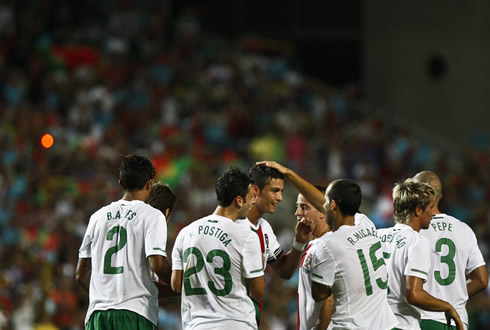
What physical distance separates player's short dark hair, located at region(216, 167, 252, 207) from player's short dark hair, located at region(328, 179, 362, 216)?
2.06 feet

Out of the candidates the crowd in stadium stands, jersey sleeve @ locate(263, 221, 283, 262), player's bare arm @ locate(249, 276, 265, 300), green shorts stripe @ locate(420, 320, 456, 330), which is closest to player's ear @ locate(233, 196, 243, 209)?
player's bare arm @ locate(249, 276, 265, 300)

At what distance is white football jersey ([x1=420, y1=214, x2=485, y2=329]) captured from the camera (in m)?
7.31

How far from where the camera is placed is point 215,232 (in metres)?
6.51

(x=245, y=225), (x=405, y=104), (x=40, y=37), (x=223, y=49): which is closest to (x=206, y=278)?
(x=245, y=225)

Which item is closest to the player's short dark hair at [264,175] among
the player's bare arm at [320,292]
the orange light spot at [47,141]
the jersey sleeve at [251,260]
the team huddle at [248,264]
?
the team huddle at [248,264]

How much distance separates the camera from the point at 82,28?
19.8 meters

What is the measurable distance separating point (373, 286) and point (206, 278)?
1.18 meters

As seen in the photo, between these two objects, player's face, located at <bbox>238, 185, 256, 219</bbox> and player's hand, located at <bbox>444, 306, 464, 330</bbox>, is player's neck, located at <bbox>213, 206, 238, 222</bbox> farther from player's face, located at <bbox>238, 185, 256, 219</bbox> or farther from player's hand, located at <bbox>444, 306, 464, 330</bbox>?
player's hand, located at <bbox>444, 306, 464, 330</bbox>

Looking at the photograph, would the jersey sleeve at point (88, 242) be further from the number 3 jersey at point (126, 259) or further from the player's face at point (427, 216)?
the player's face at point (427, 216)

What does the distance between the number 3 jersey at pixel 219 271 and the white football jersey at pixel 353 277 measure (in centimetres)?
48

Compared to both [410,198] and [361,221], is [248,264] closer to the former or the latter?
[361,221]

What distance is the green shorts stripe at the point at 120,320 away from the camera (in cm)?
672

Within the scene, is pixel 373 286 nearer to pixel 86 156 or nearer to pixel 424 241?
pixel 424 241

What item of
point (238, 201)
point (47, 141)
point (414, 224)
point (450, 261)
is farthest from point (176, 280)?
point (47, 141)
